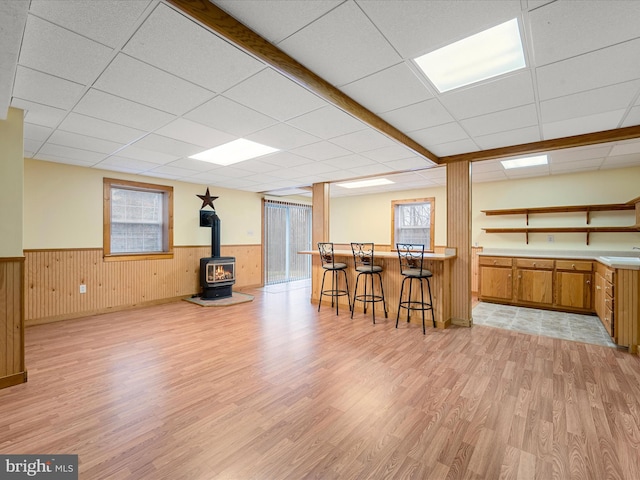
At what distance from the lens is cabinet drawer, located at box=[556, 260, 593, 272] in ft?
15.1

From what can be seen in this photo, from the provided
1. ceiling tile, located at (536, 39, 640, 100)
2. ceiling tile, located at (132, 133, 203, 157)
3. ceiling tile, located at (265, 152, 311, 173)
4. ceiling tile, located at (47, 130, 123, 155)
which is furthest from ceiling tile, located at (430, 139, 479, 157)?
ceiling tile, located at (47, 130, 123, 155)

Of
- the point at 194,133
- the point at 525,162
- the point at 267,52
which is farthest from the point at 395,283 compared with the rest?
the point at 267,52

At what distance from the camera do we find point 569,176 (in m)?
5.25

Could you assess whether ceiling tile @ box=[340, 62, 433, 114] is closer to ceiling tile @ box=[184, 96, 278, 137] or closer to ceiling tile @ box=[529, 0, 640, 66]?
ceiling tile @ box=[529, 0, 640, 66]

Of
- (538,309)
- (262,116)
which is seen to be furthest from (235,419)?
(538,309)

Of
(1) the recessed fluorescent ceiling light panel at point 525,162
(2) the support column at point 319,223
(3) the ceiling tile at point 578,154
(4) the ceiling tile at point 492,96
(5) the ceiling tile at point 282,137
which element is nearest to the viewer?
(4) the ceiling tile at point 492,96

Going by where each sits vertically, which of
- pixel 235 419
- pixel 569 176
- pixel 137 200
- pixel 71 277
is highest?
pixel 569 176

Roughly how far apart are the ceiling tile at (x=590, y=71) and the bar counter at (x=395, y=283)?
2.20 metres

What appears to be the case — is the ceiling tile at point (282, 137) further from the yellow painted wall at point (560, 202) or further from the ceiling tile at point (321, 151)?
the yellow painted wall at point (560, 202)

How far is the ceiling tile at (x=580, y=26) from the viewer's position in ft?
4.98

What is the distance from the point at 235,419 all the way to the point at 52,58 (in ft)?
8.59

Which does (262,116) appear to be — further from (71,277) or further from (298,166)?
(71,277)

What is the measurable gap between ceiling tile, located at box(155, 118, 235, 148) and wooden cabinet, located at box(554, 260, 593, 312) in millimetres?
5412

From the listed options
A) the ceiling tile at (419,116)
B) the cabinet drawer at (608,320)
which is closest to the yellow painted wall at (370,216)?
the cabinet drawer at (608,320)
